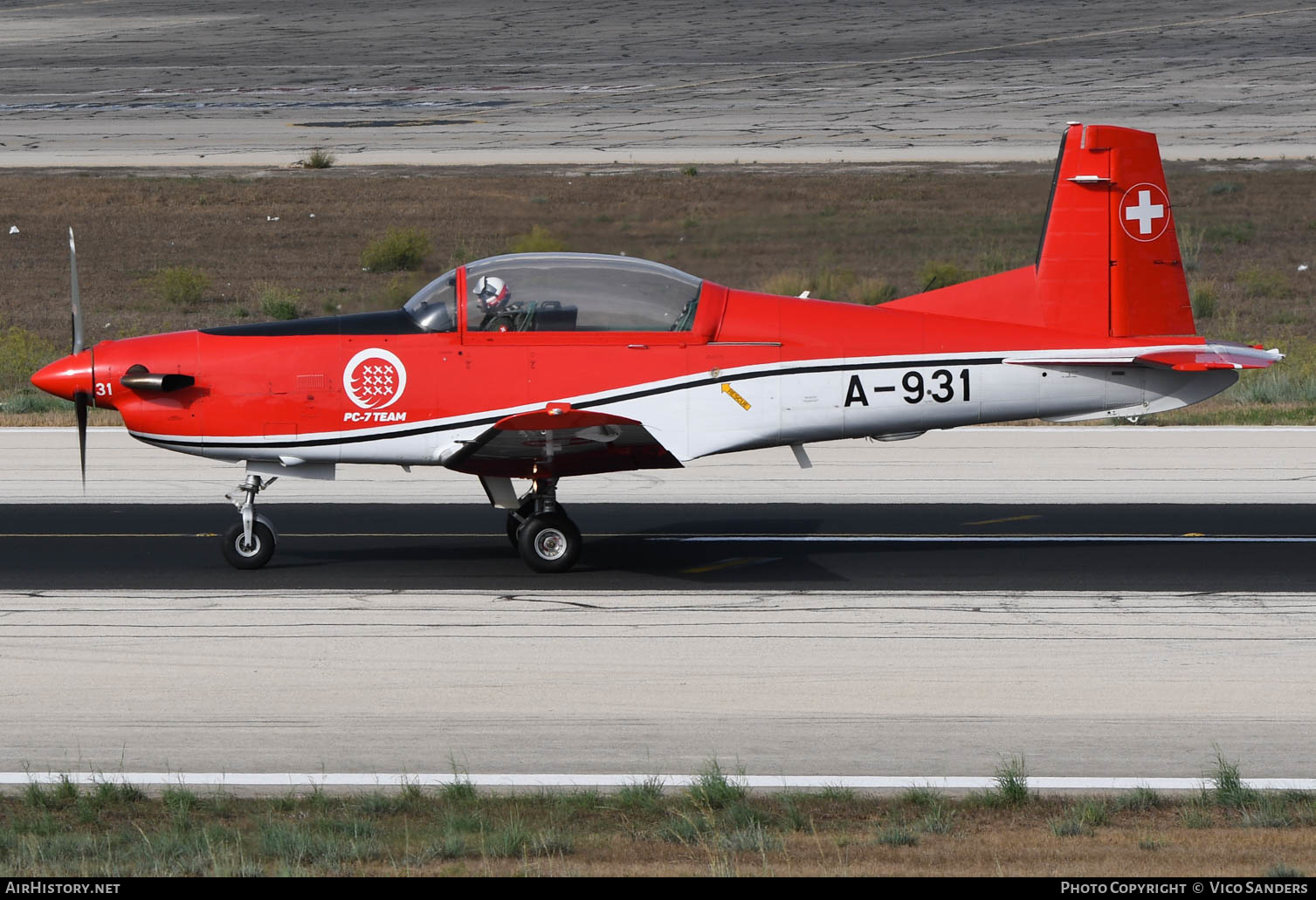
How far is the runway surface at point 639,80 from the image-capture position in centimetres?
5369

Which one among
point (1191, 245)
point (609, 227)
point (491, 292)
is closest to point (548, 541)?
point (491, 292)

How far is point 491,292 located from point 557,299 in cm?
53

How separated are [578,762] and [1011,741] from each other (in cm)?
242

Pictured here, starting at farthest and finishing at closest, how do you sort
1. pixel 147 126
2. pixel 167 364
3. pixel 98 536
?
pixel 147 126 < pixel 98 536 < pixel 167 364

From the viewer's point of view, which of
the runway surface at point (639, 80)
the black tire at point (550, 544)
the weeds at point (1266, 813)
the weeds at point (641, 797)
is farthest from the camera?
the runway surface at point (639, 80)

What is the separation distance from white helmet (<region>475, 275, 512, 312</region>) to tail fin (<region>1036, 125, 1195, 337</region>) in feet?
14.6

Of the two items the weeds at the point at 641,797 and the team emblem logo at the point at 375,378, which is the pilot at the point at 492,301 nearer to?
the team emblem logo at the point at 375,378

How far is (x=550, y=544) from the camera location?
12.3 metres

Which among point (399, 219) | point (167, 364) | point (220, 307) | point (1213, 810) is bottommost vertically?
point (1213, 810)

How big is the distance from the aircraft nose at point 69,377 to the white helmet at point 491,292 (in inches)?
122

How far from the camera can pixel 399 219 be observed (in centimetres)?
4284

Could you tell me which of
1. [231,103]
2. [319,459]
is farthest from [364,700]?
[231,103]

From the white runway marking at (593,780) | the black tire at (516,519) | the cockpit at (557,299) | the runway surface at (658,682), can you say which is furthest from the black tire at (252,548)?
the white runway marking at (593,780)

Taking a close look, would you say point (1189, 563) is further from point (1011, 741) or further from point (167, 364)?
point (167, 364)
